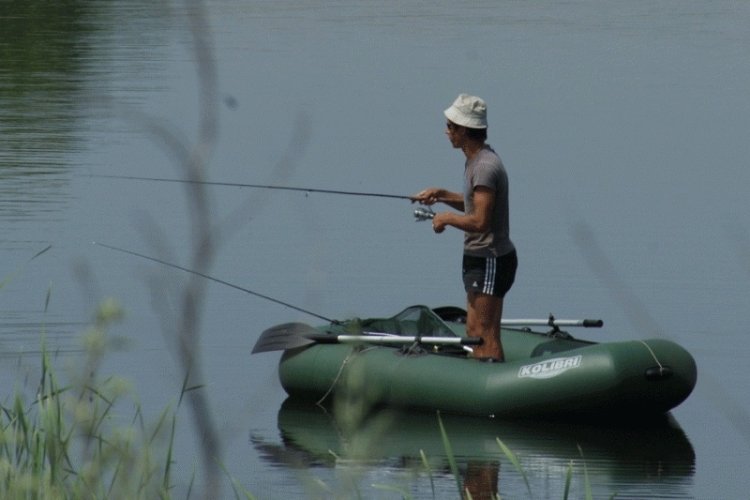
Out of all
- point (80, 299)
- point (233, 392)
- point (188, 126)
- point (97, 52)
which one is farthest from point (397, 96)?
point (233, 392)

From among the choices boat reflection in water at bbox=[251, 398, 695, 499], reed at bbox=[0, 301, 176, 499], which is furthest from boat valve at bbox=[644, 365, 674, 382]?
reed at bbox=[0, 301, 176, 499]

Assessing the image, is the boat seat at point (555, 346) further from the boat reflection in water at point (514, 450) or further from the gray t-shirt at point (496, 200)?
Result: the gray t-shirt at point (496, 200)

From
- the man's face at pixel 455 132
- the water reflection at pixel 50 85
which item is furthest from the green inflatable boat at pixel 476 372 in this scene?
the water reflection at pixel 50 85

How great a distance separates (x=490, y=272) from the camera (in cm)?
793

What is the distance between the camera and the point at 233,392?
8.53 metres

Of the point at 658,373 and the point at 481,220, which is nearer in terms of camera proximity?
the point at 481,220

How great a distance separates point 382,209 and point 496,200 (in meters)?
5.57

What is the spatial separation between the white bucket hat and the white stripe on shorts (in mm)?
537

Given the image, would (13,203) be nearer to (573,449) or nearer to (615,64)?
(573,449)

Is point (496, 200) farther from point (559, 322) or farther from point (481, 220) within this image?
point (559, 322)

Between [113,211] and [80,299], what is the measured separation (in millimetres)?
2989

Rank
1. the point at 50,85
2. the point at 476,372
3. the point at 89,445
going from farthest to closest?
the point at 50,85 → the point at 476,372 → the point at 89,445

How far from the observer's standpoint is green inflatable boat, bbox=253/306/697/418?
7.99 metres

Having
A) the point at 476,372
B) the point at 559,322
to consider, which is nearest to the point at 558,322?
the point at 559,322
